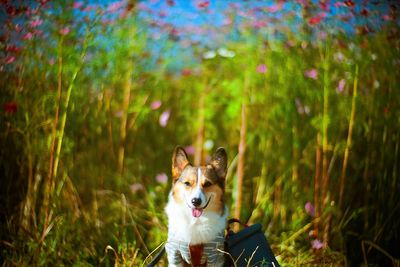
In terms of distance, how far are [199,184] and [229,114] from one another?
1.29 m

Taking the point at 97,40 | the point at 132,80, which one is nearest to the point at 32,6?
the point at 97,40

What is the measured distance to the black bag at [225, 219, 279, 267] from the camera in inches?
84.7

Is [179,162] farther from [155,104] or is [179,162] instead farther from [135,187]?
[155,104]

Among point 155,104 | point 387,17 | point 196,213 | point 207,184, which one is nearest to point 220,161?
point 207,184

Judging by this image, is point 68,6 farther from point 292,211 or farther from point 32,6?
point 292,211

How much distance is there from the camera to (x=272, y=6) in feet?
9.98

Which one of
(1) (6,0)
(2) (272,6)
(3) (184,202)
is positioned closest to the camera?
(3) (184,202)

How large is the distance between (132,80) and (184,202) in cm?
131

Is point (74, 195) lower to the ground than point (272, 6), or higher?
lower

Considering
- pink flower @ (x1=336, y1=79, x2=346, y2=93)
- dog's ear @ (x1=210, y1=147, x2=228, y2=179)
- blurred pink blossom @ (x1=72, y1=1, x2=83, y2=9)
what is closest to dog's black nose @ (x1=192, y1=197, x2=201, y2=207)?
dog's ear @ (x1=210, y1=147, x2=228, y2=179)

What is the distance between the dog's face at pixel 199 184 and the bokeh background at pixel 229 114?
83cm

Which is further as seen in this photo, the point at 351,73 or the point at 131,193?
the point at 131,193

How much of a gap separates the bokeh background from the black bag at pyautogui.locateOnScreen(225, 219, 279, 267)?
612 millimetres

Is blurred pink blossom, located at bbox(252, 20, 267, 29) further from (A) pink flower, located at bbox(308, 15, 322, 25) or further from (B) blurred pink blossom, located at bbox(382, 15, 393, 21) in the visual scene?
(B) blurred pink blossom, located at bbox(382, 15, 393, 21)
